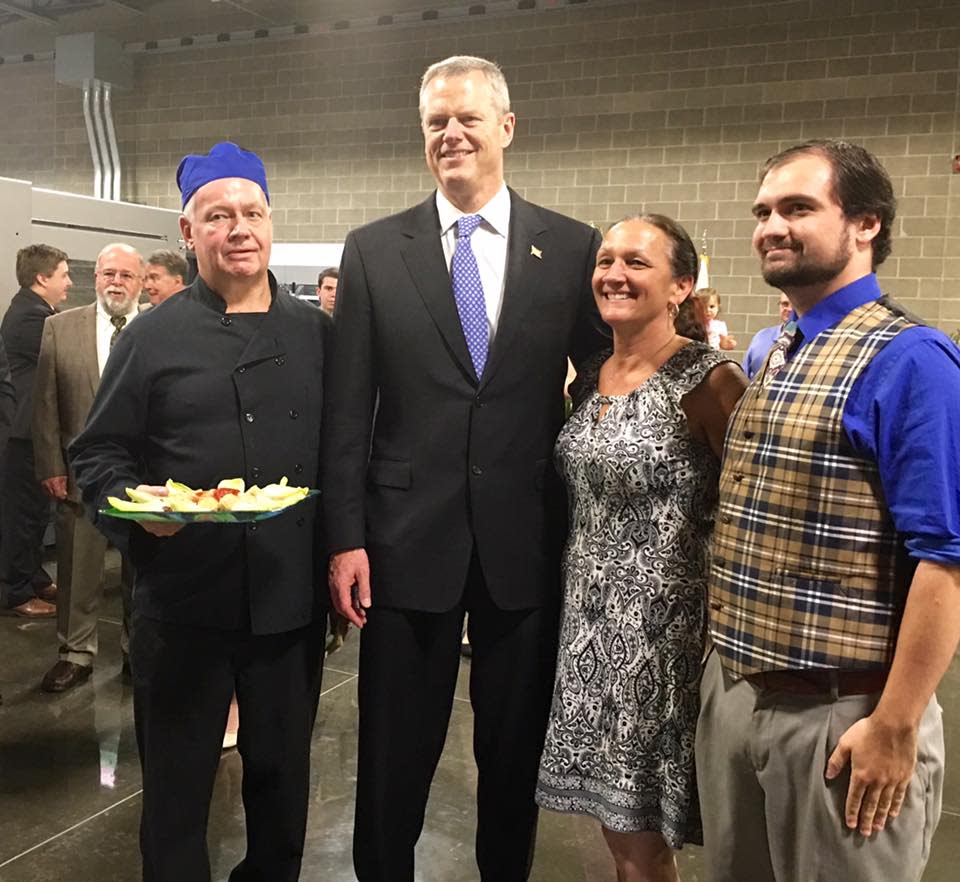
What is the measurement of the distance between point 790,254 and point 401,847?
4.92 ft

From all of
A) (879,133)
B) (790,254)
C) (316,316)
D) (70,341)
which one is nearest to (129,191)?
(70,341)

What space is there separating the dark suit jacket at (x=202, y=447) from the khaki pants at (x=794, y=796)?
91 cm

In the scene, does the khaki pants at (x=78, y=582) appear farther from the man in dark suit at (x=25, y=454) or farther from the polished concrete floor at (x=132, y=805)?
the man in dark suit at (x=25, y=454)

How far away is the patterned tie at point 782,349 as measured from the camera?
5.19ft

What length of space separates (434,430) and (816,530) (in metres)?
0.82

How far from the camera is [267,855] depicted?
2006 mm

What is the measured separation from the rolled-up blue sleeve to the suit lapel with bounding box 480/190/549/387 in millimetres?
764

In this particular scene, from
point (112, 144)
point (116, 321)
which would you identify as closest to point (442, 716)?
point (116, 321)

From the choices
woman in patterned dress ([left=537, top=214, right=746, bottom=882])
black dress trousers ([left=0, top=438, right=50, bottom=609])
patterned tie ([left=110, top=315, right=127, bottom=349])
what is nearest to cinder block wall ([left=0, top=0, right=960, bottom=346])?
black dress trousers ([left=0, top=438, right=50, bottom=609])

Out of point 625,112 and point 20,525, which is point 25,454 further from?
point 625,112

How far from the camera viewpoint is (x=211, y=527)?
1.91 m

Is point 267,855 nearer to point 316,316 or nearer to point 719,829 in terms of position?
point 719,829

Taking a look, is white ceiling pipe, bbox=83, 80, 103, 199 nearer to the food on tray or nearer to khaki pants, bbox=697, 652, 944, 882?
the food on tray

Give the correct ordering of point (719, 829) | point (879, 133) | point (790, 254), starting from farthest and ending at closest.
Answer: point (879, 133), point (719, 829), point (790, 254)
